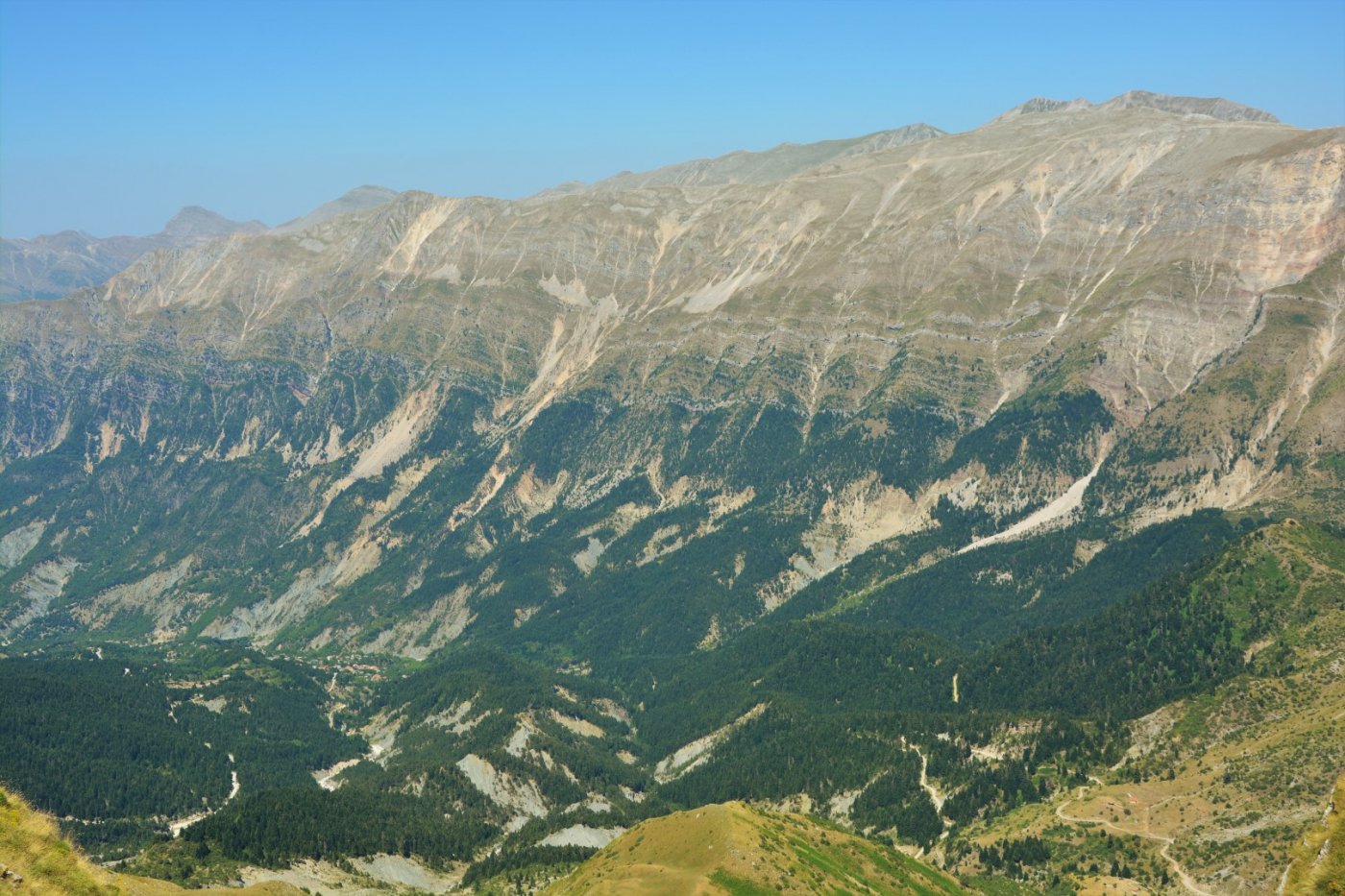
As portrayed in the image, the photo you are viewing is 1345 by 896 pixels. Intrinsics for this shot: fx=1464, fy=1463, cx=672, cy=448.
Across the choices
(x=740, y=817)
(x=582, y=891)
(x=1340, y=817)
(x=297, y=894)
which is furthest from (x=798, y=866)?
(x=1340, y=817)

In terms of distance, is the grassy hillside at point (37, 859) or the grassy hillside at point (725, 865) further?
the grassy hillside at point (725, 865)

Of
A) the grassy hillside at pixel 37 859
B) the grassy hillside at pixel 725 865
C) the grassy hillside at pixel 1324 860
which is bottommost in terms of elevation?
the grassy hillside at pixel 725 865

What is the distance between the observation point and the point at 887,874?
7820 inches

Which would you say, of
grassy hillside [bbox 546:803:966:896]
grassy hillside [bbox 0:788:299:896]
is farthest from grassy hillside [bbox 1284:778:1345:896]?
grassy hillside [bbox 546:803:966:896]

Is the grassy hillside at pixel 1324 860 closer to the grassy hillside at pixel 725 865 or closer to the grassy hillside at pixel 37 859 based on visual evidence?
the grassy hillside at pixel 37 859

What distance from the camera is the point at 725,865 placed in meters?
178

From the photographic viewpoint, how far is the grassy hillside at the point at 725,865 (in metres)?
175

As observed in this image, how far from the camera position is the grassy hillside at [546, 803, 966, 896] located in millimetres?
175125

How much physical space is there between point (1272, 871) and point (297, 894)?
431 feet

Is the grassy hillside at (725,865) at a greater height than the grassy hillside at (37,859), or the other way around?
the grassy hillside at (37,859)

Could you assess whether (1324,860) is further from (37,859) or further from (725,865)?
(725,865)

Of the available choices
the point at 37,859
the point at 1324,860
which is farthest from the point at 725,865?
the point at 37,859

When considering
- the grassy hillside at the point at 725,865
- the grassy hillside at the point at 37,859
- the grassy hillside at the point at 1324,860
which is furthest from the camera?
the grassy hillside at the point at 725,865

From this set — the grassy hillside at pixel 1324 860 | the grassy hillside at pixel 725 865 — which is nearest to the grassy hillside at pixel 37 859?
the grassy hillside at pixel 1324 860
